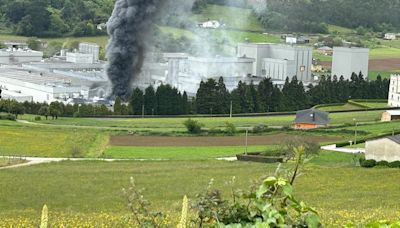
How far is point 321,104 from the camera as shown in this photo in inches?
2440

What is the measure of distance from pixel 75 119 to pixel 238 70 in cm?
2490

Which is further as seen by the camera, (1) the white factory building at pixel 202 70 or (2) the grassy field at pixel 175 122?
(1) the white factory building at pixel 202 70

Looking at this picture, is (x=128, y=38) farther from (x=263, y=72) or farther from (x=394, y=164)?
(x=394, y=164)

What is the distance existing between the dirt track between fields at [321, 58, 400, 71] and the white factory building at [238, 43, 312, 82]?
585 inches

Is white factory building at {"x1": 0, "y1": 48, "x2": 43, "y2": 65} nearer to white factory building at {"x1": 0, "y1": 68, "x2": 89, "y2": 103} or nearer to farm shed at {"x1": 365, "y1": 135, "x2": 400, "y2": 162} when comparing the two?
white factory building at {"x1": 0, "y1": 68, "x2": 89, "y2": 103}

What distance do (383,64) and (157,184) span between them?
71.8m

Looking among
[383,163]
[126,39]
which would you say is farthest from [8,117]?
[383,163]

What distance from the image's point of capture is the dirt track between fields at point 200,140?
3997 centimetres

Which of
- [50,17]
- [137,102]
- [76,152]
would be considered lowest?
[76,152]

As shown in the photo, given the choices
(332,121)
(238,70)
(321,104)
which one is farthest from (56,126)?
(238,70)

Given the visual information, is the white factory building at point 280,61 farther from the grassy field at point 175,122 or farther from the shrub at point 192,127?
the shrub at point 192,127

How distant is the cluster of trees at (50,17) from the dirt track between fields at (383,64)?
31161 millimetres

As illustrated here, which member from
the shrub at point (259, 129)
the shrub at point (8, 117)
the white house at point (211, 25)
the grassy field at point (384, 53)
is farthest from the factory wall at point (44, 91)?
the grassy field at point (384, 53)

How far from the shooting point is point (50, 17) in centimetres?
9912
